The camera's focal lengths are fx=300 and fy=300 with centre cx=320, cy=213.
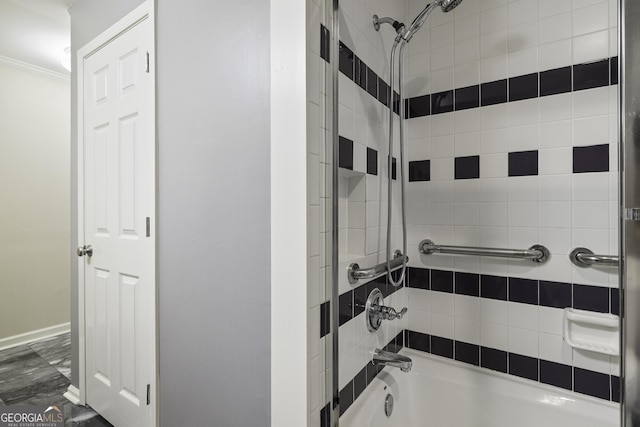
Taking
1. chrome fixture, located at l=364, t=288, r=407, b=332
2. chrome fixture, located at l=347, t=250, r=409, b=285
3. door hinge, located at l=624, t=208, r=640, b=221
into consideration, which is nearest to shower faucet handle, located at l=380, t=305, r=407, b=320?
chrome fixture, located at l=364, t=288, r=407, b=332

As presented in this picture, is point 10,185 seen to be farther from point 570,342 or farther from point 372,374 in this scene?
point 570,342

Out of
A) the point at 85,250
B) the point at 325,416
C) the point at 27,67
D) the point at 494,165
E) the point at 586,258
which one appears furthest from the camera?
the point at 27,67

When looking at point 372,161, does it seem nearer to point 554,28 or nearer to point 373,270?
point 373,270

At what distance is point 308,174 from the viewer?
802 mm

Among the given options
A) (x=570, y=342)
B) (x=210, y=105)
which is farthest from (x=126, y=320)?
(x=570, y=342)

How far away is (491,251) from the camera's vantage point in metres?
1.33

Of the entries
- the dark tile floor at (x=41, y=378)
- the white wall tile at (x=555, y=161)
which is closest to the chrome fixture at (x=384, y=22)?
the white wall tile at (x=555, y=161)

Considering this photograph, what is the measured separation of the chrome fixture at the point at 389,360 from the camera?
1192 mm

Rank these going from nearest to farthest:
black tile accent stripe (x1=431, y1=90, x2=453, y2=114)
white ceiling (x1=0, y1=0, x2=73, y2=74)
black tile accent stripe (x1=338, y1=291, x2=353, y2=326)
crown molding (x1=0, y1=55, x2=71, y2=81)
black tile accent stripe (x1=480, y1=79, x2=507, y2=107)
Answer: black tile accent stripe (x1=338, y1=291, x2=353, y2=326)
black tile accent stripe (x1=480, y1=79, x2=507, y2=107)
black tile accent stripe (x1=431, y1=90, x2=453, y2=114)
white ceiling (x1=0, y1=0, x2=73, y2=74)
crown molding (x1=0, y1=55, x2=71, y2=81)

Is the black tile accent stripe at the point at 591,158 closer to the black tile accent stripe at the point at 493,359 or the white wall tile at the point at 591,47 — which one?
the white wall tile at the point at 591,47

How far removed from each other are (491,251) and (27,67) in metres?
3.54

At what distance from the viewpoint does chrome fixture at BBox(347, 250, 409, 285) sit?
1078mm

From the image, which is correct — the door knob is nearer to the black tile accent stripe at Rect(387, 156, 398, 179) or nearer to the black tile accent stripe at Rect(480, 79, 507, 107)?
the black tile accent stripe at Rect(387, 156, 398, 179)

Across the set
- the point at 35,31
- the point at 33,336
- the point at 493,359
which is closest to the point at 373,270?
the point at 493,359
